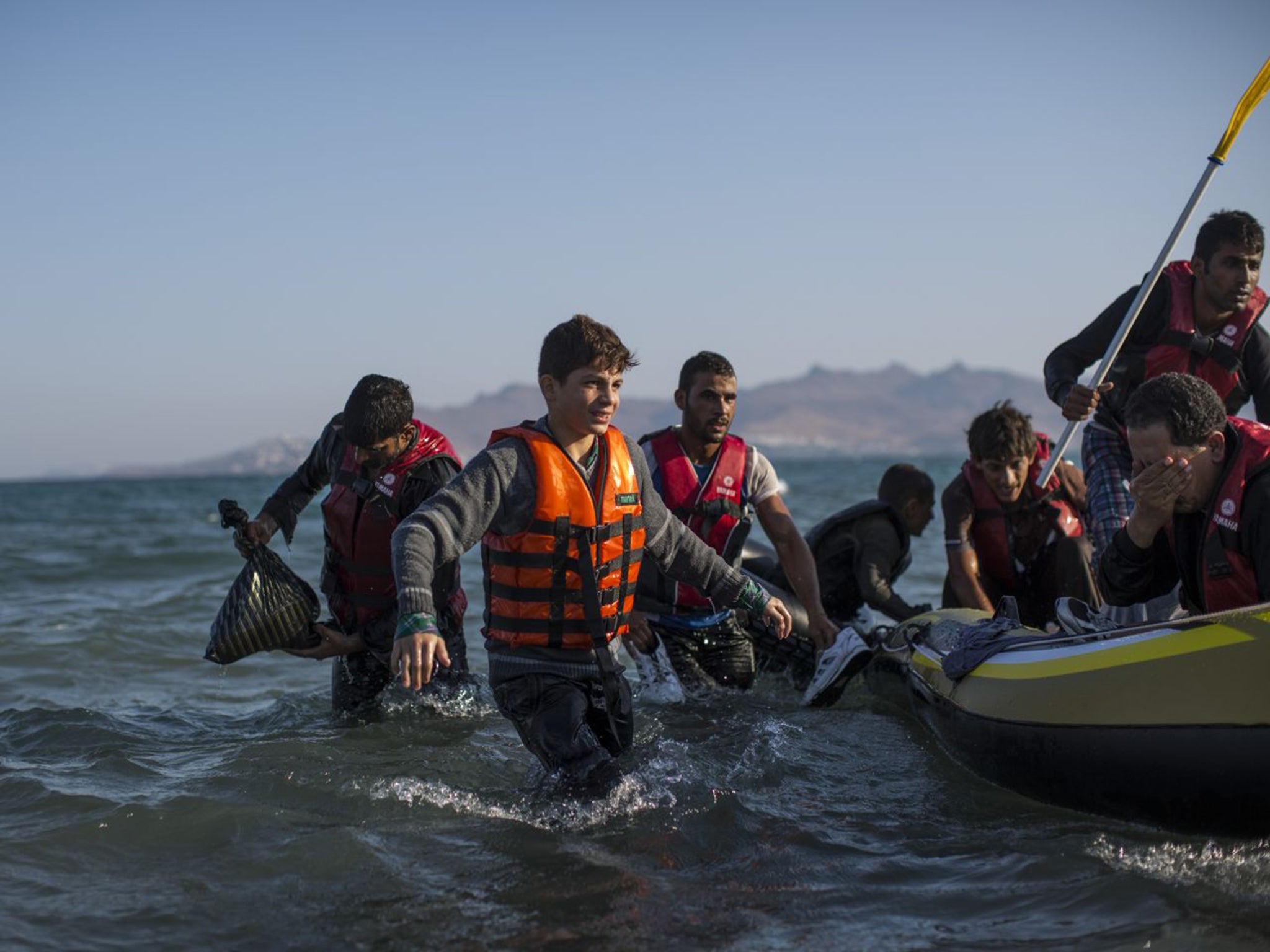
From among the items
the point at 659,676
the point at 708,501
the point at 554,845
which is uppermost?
the point at 708,501

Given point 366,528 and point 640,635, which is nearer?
point 366,528

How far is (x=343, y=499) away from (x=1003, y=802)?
10.4 feet

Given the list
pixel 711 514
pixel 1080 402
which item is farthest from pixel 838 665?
pixel 1080 402

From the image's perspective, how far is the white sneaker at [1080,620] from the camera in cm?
477

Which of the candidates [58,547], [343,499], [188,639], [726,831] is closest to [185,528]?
[58,547]

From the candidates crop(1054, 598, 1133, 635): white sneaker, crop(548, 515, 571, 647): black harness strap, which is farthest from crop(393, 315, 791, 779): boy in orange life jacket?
crop(1054, 598, 1133, 635): white sneaker

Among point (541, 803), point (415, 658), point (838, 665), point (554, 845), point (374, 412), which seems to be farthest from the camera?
point (838, 665)

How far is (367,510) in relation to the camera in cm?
593

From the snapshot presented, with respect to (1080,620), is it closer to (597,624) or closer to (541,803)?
(597,624)

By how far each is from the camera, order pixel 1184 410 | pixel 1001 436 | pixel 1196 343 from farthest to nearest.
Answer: pixel 1001 436 → pixel 1196 343 → pixel 1184 410

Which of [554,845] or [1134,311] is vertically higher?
[1134,311]

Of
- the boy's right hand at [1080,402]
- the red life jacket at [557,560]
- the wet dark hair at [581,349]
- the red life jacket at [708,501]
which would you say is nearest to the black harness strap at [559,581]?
the red life jacket at [557,560]

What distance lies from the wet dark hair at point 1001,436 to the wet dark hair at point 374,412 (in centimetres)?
299

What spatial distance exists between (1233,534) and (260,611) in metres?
3.92
